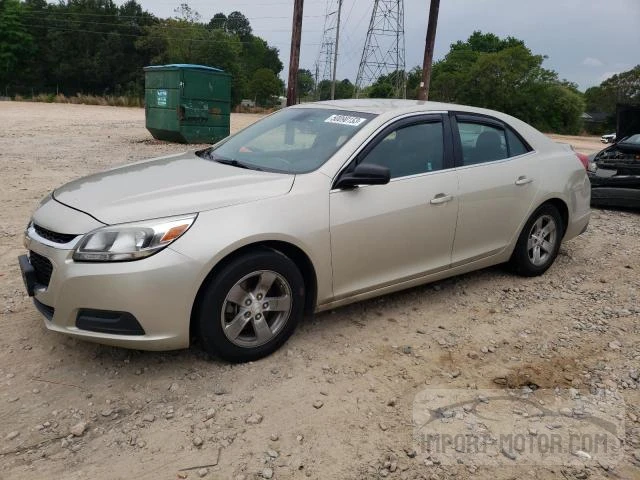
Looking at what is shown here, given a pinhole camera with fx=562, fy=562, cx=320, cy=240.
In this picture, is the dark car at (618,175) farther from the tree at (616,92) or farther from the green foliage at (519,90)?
the tree at (616,92)

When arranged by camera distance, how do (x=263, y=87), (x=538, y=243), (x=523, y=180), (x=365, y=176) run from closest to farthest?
(x=365, y=176) < (x=523, y=180) < (x=538, y=243) < (x=263, y=87)

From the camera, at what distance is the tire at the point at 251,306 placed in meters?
3.11

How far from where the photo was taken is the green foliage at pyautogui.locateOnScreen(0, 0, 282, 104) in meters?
67.6

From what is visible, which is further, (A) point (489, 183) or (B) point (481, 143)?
(B) point (481, 143)

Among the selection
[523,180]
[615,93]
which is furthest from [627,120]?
[615,93]

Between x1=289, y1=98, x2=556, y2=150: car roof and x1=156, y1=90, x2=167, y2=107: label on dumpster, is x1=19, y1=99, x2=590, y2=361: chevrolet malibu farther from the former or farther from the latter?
x1=156, y1=90, x2=167, y2=107: label on dumpster

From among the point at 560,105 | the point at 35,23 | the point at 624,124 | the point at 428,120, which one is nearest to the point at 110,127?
the point at 624,124

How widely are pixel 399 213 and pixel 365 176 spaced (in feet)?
1.45

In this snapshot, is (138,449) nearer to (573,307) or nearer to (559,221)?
(573,307)

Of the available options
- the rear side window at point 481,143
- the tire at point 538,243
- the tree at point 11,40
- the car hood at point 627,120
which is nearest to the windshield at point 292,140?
the rear side window at point 481,143

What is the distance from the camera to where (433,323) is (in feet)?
13.4

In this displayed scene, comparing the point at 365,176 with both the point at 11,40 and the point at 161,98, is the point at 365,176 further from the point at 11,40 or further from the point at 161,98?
the point at 11,40

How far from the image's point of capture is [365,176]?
11.6 feet

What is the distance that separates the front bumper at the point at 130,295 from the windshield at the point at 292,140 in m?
1.11
